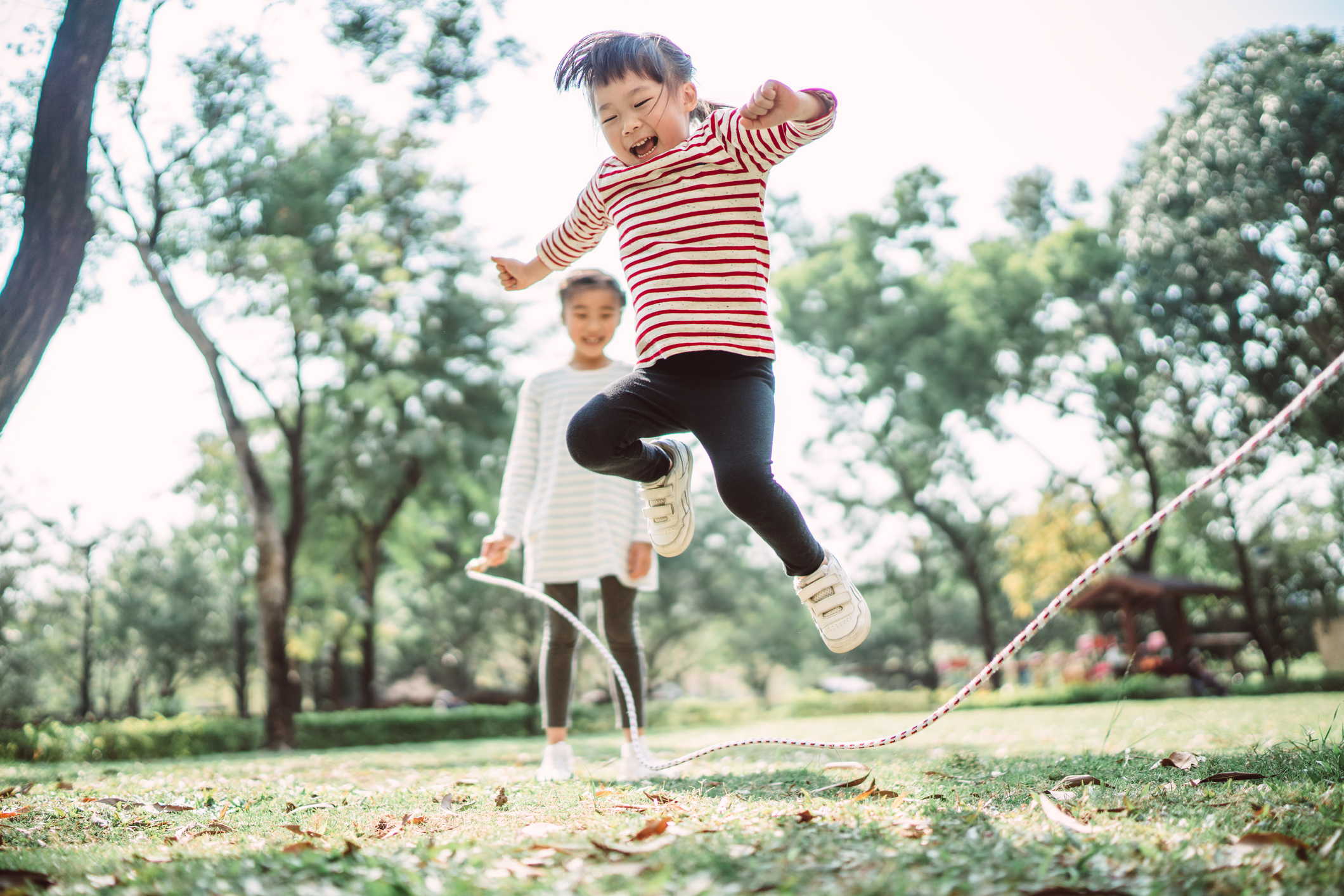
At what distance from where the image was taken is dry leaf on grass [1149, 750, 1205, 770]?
9.35 feet

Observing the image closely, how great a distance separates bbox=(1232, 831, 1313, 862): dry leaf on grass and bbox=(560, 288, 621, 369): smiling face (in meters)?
3.34

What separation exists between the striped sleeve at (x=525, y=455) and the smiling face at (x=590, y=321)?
29 cm

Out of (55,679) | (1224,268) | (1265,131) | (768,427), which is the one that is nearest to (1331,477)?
(1224,268)

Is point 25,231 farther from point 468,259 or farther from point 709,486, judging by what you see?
point 709,486

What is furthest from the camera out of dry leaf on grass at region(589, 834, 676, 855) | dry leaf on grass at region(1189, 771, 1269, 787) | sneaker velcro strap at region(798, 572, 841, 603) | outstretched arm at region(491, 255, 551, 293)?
outstretched arm at region(491, 255, 551, 293)

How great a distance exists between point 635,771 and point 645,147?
8.05ft

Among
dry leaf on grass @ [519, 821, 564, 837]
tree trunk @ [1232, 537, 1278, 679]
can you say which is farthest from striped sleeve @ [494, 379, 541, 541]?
tree trunk @ [1232, 537, 1278, 679]

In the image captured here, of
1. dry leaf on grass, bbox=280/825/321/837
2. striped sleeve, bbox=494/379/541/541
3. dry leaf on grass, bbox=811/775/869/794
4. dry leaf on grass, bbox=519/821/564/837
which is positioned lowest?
dry leaf on grass, bbox=811/775/869/794

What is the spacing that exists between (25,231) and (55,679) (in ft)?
154

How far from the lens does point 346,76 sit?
1213 cm

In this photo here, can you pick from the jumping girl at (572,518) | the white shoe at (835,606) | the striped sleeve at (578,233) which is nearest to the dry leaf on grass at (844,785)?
the white shoe at (835,606)

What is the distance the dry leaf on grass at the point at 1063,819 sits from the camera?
1.95 m

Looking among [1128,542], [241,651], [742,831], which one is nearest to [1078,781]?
[1128,542]

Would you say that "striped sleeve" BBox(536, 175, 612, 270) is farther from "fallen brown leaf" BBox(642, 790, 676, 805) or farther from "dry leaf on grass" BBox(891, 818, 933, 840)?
"dry leaf on grass" BBox(891, 818, 933, 840)
